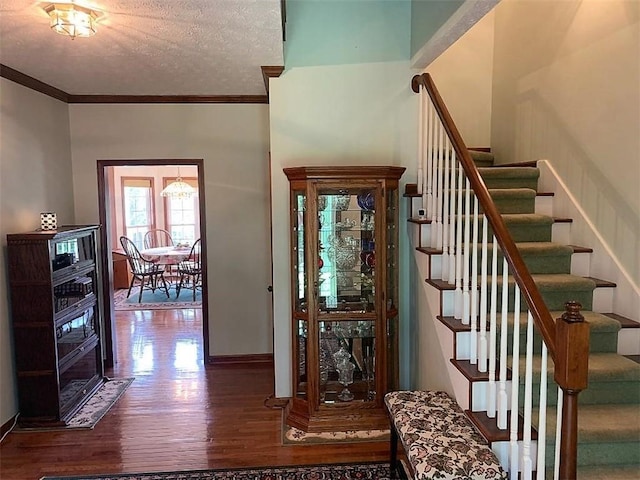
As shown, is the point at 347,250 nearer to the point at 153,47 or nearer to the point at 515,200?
the point at 515,200

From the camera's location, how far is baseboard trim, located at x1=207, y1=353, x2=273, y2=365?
15.2 ft

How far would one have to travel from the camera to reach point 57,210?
413 cm

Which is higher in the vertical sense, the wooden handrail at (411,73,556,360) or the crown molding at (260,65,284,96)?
the crown molding at (260,65,284,96)

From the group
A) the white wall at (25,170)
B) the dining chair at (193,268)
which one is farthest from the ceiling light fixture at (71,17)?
the dining chair at (193,268)

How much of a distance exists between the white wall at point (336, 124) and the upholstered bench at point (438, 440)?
1.10 metres

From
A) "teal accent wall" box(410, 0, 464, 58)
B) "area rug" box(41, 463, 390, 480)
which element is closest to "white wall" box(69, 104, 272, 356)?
"teal accent wall" box(410, 0, 464, 58)

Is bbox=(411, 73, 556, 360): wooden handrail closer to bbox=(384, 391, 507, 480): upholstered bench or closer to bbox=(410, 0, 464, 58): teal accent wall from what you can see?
bbox=(410, 0, 464, 58): teal accent wall

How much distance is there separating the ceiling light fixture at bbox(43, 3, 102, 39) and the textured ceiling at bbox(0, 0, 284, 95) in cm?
5

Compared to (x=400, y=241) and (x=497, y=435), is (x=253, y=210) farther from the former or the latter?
(x=497, y=435)

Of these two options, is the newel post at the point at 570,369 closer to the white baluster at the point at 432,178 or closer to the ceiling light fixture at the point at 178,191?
the white baluster at the point at 432,178

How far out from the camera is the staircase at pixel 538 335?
218 centimetres

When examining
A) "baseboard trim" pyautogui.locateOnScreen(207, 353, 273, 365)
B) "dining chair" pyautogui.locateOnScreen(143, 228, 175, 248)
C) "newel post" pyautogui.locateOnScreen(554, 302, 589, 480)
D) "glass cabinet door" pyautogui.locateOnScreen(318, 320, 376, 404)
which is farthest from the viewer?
"dining chair" pyautogui.locateOnScreen(143, 228, 175, 248)

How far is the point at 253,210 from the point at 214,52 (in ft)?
5.73

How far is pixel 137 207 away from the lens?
9.97 meters
